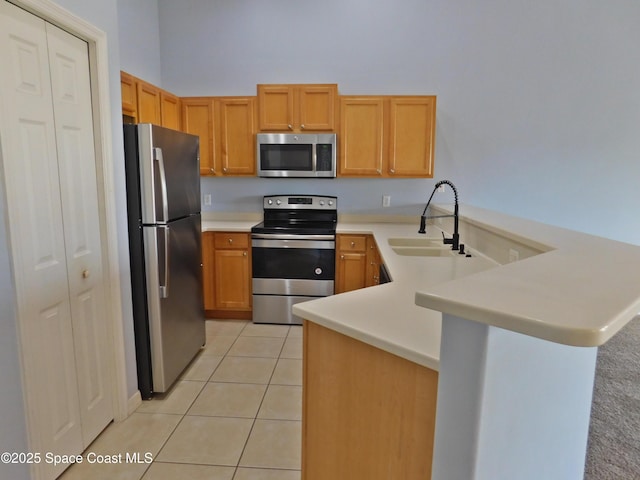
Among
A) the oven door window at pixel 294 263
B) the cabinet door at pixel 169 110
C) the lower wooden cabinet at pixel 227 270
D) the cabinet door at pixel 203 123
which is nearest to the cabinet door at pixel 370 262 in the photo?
the oven door window at pixel 294 263

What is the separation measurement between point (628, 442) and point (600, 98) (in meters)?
3.27

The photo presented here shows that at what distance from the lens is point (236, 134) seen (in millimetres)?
3881

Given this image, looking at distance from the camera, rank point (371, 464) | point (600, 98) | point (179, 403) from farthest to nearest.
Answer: point (600, 98) < point (179, 403) < point (371, 464)

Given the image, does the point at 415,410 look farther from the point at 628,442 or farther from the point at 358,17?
the point at 358,17

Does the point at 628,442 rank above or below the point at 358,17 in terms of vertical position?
below

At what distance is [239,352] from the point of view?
3.17m

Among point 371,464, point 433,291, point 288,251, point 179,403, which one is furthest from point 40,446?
point 288,251

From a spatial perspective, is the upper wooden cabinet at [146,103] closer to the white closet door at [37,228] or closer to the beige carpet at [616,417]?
the white closet door at [37,228]

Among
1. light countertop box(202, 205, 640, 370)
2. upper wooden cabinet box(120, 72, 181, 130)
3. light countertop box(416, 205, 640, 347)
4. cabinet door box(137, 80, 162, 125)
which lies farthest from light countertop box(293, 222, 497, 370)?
cabinet door box(137, 80, 162, 125)

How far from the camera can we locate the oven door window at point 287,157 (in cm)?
376

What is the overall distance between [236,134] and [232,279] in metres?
1.42

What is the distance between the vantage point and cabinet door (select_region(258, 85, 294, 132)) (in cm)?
372

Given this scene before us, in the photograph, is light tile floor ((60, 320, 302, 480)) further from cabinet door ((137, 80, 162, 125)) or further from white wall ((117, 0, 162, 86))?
white wall ((117, 0, 162, 86))

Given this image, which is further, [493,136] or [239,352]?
[493,136]
